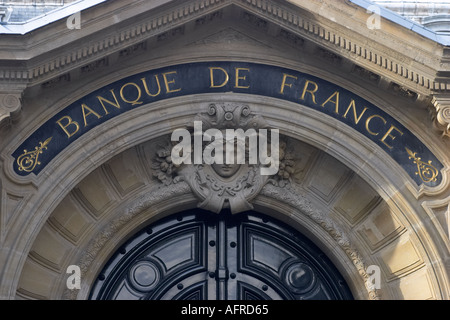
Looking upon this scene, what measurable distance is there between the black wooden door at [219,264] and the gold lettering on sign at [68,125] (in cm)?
173

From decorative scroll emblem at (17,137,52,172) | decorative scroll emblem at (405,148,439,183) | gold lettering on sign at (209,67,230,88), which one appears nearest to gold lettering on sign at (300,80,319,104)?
gold lettering on sign at (209,67,230,88)

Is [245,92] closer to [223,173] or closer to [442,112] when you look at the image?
[223,173]

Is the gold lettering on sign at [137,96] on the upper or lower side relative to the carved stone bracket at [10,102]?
upper

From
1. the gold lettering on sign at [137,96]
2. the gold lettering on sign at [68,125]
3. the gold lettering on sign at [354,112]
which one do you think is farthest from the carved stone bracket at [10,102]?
the gold lettering on sign at [354,112]

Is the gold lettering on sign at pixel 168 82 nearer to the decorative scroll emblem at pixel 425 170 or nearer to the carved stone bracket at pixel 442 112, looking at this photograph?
the decorative scroll emblem at pixel 425 170

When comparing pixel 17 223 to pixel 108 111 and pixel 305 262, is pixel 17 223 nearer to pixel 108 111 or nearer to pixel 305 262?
pixel 108 111

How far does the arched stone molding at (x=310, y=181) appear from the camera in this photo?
1366 cm

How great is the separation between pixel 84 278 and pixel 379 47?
4973mm

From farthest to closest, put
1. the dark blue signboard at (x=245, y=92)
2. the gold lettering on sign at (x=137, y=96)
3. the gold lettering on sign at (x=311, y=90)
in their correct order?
the gold lettering on sign at (x=311, y=90) < the gold lettering on sign at (x=137, y=96) < the dark blue signboard at (x=245, y=92)

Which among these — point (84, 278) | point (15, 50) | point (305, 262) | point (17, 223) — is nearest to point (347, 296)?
point (305, 262)

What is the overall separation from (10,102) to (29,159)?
778 millimetres

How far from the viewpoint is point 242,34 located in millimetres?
14797

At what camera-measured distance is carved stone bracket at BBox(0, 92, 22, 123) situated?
1355 cm

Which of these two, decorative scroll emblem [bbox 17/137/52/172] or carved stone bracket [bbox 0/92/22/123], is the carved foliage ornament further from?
carved stone bracket [bbox 0/92/22/123]
